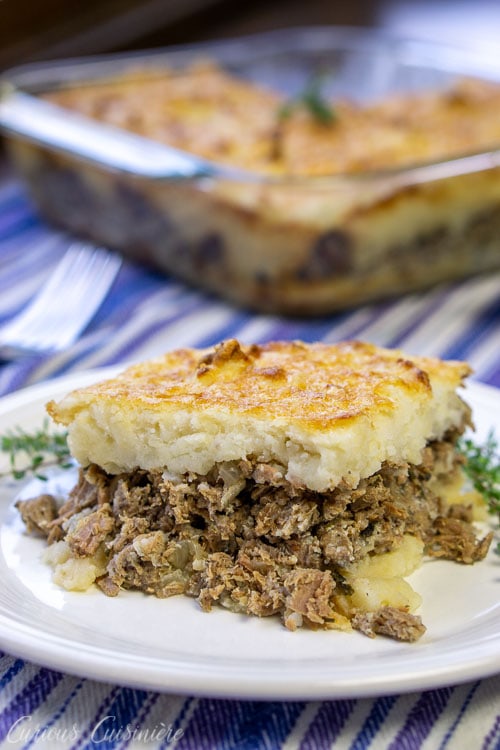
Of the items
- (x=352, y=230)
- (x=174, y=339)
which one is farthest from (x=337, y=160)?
(x=174, y=339)

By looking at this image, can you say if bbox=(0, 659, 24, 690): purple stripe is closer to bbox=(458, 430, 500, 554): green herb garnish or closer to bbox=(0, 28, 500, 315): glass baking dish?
bbox=(458, 430, 500, 554): green herb garnish

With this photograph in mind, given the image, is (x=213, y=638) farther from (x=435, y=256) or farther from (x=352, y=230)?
(x=435, y=256)

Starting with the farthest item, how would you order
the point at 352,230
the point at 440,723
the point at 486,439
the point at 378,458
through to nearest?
the point at 352,230 → the point at 486,439 → the point at 378,458 → the point at 440,723

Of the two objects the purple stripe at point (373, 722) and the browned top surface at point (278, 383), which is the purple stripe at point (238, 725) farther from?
→ the browned top surface at point (278, 383)

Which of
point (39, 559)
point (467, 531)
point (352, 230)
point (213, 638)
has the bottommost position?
point (39, 559)

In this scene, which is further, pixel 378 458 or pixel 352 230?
pixel 352 230

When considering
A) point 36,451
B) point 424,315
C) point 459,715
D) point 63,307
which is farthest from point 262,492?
point 424,315

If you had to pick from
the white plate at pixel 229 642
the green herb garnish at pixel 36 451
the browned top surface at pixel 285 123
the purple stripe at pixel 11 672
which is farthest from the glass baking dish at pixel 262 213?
the purple stripe at pixel 11 672

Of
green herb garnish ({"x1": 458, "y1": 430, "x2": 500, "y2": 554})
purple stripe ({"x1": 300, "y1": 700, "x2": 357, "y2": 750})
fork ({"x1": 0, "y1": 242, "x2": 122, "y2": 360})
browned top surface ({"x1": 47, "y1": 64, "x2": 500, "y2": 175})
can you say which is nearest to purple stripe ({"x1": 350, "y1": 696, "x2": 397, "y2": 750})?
purple stripe ({"x1": 300, "y1": 700, "x2": 357, "y2": 750})

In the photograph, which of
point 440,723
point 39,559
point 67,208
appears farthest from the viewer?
point 67,208
